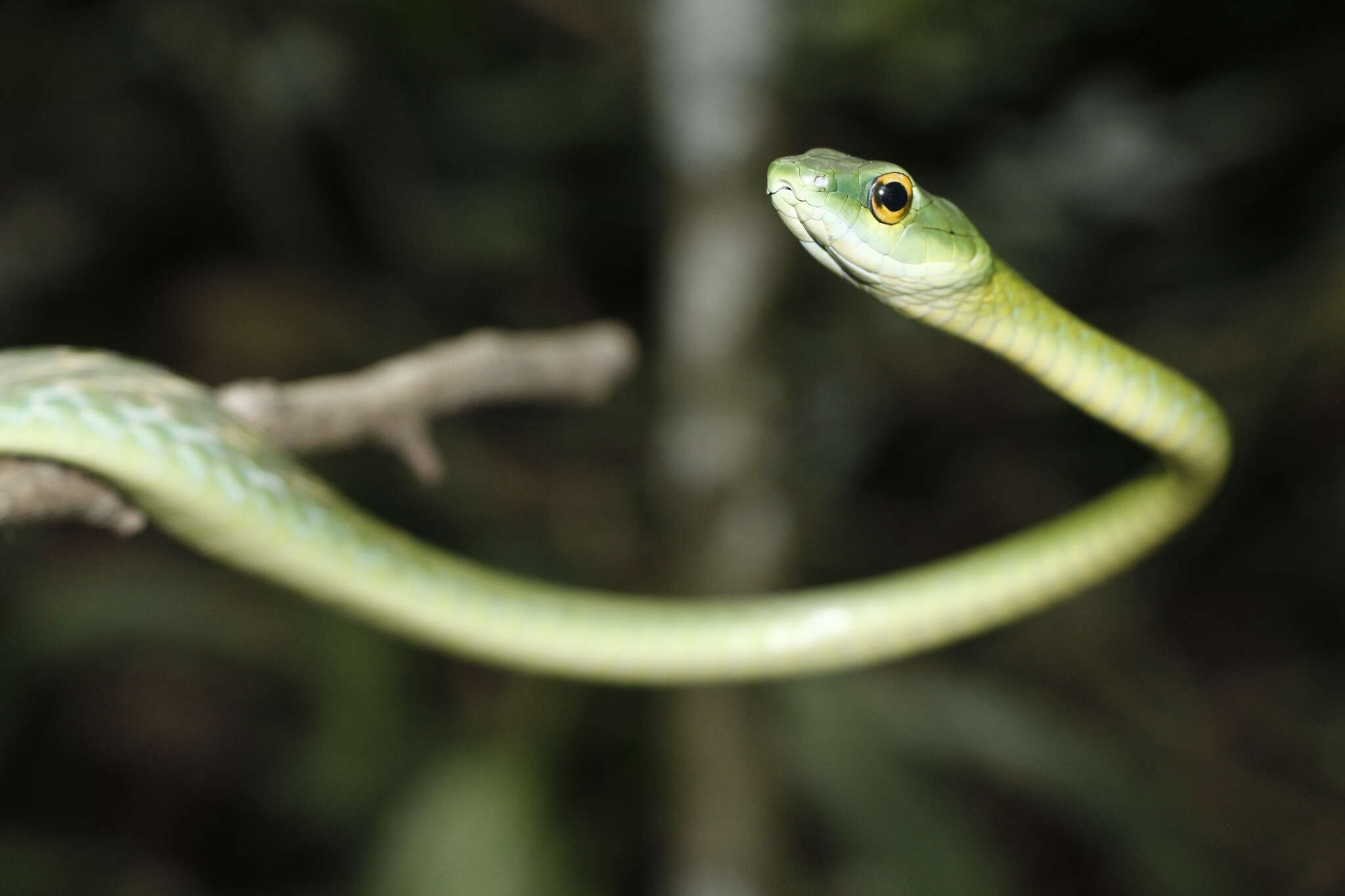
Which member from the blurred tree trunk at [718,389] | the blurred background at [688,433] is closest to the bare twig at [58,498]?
the blurred background at [688,433]

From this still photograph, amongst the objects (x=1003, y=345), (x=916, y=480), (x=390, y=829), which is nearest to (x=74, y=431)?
(x=1003, y=345)

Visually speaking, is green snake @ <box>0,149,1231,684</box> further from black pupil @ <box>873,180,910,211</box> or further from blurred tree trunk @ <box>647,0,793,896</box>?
blurred tree trunk @ <box>647,0,793,896</box>

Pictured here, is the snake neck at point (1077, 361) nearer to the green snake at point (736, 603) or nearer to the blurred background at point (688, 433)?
the green snake at point (736, 603)

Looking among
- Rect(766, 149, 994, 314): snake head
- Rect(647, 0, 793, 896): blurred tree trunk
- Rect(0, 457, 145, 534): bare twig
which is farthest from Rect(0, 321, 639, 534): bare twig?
Rect(647, 0, 793, 896): blurred tree trunk

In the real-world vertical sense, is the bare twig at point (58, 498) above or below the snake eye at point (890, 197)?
below

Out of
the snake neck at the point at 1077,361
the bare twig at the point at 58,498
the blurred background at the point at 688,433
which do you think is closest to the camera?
the bare twig at the point at 58,498

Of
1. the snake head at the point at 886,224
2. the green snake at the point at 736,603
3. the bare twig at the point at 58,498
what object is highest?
the snake head at the point at 886,224

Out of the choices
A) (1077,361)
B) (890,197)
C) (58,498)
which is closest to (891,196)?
(890,197)
